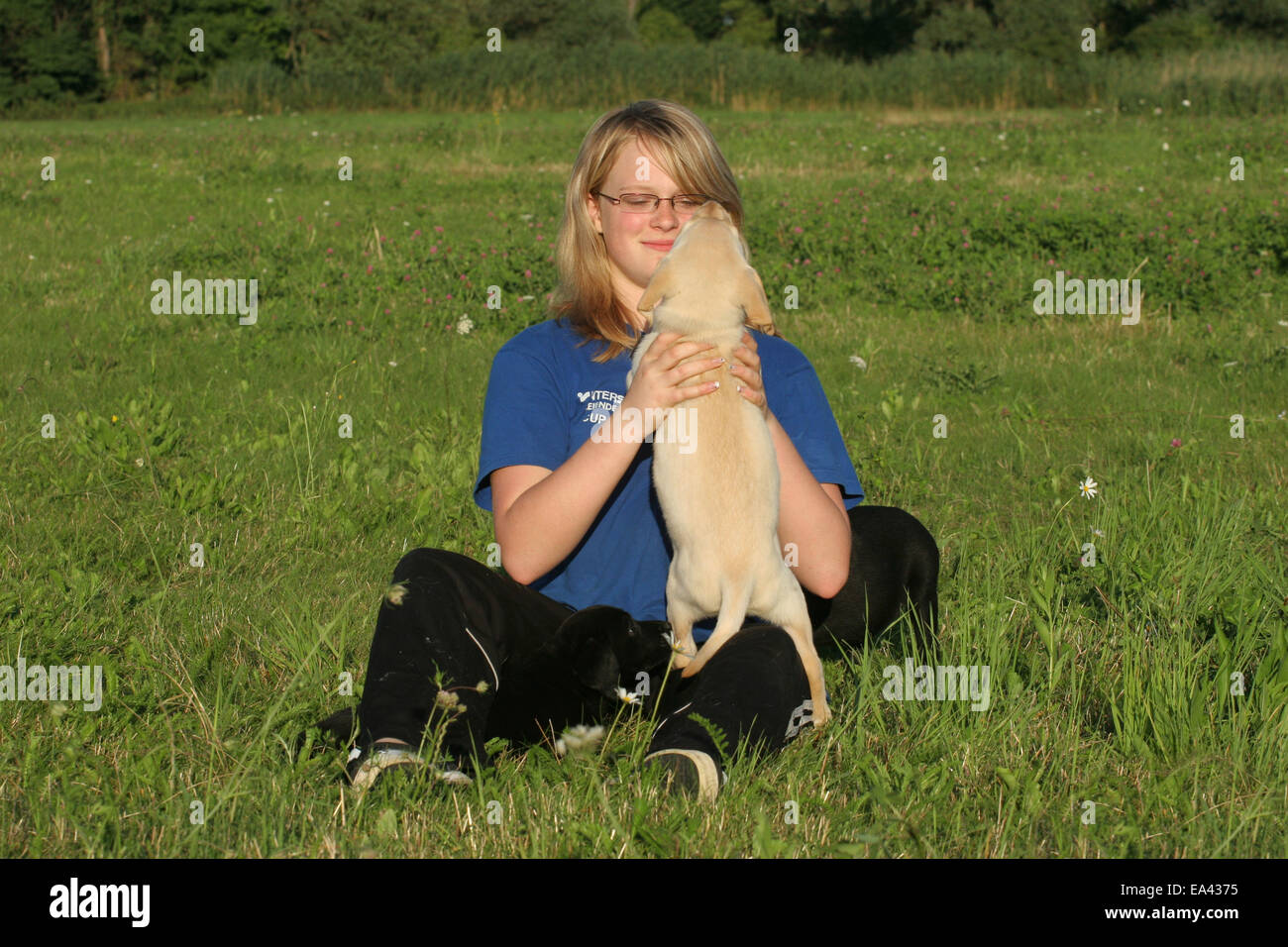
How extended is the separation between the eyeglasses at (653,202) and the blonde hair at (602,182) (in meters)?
0.02

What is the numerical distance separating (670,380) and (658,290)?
0.26 m

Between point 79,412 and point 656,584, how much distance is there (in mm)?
3412

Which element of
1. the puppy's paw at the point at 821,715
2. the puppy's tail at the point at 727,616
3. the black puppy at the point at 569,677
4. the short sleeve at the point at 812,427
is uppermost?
the short sleeve at the point at 812,427

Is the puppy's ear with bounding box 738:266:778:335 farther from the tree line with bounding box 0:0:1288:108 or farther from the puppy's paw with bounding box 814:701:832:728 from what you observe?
the tree line with bounding box 0:0:1288:108

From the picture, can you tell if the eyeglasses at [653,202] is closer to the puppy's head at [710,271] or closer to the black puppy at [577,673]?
the puppy's head at [710,271]

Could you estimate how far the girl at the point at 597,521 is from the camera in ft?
8.12

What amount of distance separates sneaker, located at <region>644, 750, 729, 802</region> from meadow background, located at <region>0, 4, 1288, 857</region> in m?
0.04

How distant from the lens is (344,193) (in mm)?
12195

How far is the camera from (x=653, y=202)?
3.05m

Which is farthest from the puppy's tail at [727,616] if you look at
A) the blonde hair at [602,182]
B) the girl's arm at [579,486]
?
the blonde hair at [602,182]

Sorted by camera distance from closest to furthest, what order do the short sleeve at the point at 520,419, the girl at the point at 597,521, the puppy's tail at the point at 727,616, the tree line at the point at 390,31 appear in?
the girl at the point at 597,521 → the puppy's tail at the point at 727,616 → the short sleeve at the point at 520,419 → the tree line at the point at 390,31

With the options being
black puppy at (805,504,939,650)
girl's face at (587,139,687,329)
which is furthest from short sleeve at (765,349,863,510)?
girl's face at (587,139,687,329)

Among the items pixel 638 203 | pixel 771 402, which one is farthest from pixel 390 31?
pixel 771 402

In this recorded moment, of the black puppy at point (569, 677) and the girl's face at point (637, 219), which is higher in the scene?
the girl's face at point (637, 219)
